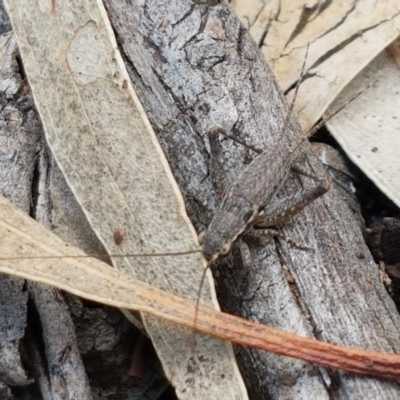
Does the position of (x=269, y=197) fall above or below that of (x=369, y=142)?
below

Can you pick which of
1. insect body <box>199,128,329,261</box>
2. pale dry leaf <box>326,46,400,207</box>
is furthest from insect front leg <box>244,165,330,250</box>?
pale dry leaf <box>326,46,400,207</box>

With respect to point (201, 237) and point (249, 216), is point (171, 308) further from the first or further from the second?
point (249, 216)

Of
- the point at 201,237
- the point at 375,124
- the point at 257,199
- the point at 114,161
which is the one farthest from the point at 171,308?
the point at 375,124

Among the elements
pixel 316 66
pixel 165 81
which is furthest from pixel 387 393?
pixel 316 66

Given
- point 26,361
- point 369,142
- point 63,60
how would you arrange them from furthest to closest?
point 369,142
point 63,60
point 26,361

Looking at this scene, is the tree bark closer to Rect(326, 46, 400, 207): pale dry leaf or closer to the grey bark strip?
the grey bark strip

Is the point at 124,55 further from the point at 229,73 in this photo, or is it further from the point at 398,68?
the point at 398,68

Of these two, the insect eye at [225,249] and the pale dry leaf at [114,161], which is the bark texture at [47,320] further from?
the insect eye at [225,249]
